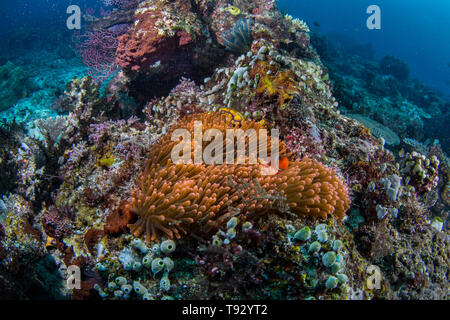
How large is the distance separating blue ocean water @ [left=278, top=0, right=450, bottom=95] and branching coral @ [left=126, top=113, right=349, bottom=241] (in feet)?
218

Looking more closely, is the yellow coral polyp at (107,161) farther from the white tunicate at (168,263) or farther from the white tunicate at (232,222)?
the white tunicate at (232,222)

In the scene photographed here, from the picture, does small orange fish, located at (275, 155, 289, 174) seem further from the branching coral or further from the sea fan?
the sea fan

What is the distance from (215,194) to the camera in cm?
257

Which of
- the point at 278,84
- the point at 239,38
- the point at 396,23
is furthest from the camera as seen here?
the point at 396,23

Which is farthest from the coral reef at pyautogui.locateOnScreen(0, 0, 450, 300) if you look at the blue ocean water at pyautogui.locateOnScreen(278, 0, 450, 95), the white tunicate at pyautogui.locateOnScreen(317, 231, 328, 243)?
the blue ocean water at pyautogui.locateOnScreen(278, 0, 450, 95)

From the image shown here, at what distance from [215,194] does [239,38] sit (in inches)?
201

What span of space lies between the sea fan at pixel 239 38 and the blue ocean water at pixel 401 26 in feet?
208

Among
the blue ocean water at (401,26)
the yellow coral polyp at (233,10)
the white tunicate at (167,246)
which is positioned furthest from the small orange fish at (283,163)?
the blue ocean water at (401,26)

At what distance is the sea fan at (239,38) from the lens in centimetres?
621

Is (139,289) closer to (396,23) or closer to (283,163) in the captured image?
(283,163)

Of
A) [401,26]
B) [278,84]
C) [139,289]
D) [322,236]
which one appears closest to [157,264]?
[139,289]

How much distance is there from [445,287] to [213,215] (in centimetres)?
325

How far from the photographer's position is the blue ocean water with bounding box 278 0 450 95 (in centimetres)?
6178

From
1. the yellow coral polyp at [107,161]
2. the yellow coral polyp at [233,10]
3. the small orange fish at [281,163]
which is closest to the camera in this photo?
the small orange fish at [281,163]
